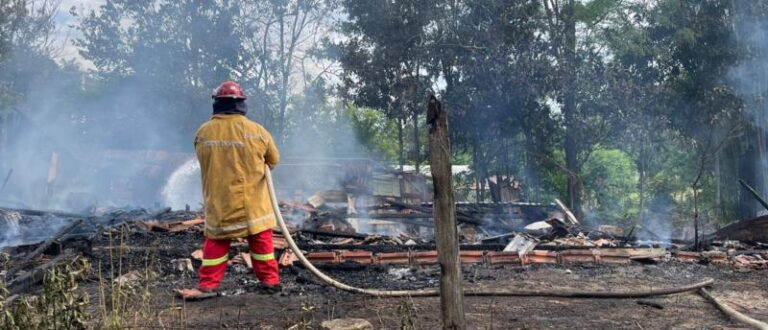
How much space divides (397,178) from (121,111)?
14.1 meters

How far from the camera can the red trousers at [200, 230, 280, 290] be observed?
5.26 meters

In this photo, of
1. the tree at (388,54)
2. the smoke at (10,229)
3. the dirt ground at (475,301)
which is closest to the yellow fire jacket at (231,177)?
the dirt ground at (475,301)

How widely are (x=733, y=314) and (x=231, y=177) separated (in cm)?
406

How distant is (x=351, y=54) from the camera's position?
19.2 meters

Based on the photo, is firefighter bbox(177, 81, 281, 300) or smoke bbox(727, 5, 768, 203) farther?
smoke bbox(727, 5, 768, 203)

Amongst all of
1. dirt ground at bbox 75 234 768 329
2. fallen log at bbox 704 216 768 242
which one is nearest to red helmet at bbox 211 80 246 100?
dirt ground at bbox 75 234 768 329

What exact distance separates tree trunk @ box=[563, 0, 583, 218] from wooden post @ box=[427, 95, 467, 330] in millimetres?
13346

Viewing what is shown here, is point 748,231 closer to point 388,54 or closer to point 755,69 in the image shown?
point 755,69

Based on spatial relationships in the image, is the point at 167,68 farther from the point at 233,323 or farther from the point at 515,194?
the point at 233,323

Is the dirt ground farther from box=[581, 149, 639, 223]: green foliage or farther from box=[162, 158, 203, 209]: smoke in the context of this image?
box=[162, 158, 203, 209]: smoke

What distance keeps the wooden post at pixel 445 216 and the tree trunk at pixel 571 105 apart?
13.3 metres

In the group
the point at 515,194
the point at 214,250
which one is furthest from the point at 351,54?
the point at 214,250

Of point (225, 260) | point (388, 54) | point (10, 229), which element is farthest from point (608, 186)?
point (225, 260)

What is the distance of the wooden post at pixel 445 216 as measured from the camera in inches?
118
